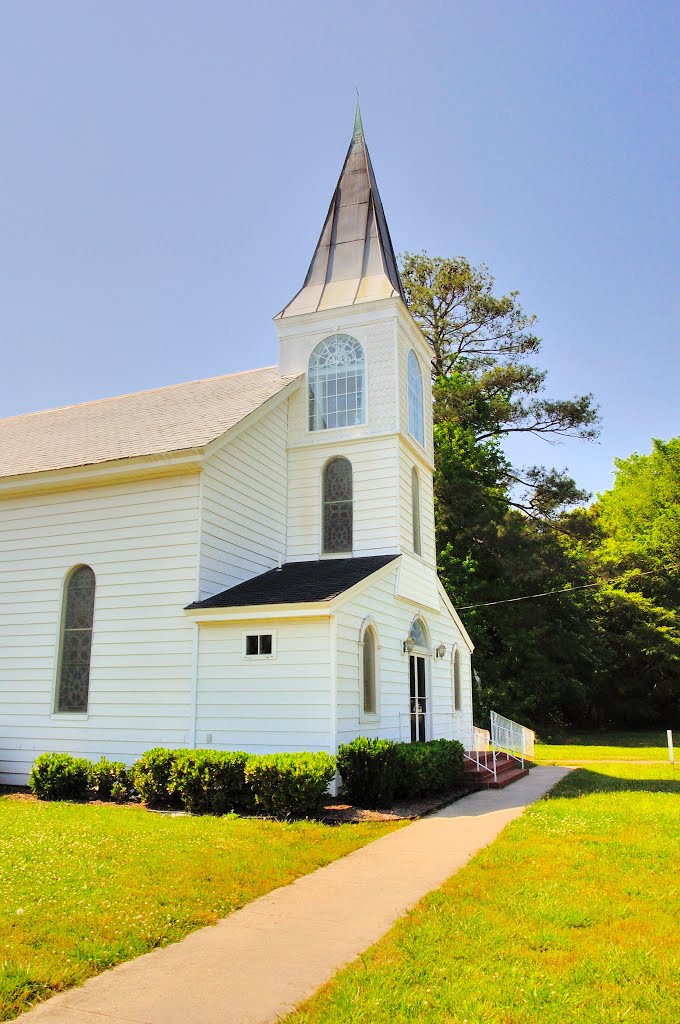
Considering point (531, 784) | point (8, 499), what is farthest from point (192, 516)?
point (531, 784)

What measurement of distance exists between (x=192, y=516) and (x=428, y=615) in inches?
252

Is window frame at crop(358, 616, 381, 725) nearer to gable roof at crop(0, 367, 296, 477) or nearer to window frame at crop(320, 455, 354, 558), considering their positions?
window frame at crop(320, 455, 354, 558)

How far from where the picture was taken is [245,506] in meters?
15.6

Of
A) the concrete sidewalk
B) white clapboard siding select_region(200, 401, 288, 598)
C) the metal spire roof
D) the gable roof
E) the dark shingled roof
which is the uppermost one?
the metal spire roof

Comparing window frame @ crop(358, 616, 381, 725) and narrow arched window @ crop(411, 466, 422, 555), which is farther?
narrow arched window @ crop(411, 466, 422, 555)

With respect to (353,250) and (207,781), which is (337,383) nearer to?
(353,250)

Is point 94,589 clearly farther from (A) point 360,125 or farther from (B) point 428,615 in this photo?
(A) point 360,125

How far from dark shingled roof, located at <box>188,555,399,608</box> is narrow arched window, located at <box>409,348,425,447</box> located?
409 centimetres

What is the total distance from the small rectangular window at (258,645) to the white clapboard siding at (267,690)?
0.10m

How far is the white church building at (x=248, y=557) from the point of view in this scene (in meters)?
13.0

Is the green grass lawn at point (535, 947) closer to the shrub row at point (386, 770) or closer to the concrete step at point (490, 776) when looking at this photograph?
the shrub row at point (386, 770)

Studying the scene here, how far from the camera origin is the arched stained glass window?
1680 cm

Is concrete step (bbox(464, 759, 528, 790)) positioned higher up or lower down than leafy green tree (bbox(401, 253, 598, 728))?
lower down

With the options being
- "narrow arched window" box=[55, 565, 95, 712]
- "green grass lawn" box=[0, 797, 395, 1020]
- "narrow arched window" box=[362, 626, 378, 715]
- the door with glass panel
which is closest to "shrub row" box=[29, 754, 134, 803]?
"green grass lawn" box=[0, 797, 395, 1020]
